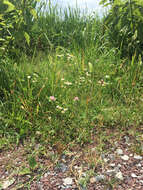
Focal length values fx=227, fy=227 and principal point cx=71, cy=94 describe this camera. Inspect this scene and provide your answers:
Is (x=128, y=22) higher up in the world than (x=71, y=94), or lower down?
higher up

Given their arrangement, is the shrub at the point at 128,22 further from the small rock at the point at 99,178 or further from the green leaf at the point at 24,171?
the green leaf at the point at 24,171

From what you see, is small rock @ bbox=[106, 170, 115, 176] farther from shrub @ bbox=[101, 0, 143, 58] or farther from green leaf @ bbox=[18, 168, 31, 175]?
shrub @ bbox=[101, 0, 143, 58]

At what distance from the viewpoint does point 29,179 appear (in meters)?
2.01

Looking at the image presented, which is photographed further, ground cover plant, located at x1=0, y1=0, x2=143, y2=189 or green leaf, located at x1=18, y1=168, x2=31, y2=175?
ground cover plant, located at x1=0, y1=0, x2=143, y2=189

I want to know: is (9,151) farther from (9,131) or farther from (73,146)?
(73,146)

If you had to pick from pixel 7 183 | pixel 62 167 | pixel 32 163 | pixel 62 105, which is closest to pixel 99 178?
pixel 62 167

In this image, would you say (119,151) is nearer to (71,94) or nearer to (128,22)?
(71,94)

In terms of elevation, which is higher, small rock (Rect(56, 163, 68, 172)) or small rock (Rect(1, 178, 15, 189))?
small rock (Rect(56, 163, 68, 172))

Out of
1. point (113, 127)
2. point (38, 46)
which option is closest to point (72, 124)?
point (113, 127)

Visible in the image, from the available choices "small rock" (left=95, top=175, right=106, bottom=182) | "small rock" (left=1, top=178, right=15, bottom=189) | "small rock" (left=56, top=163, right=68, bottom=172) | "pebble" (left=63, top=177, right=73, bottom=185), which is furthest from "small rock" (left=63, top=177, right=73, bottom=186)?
"small rock" (left=1, top=178, right=15, bottom=189)

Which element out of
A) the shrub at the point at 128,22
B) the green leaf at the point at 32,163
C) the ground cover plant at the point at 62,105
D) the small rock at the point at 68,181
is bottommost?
the small rock at the point at 68,181

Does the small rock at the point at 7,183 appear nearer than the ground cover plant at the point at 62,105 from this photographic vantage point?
Yes

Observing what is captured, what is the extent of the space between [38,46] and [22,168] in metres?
4.28

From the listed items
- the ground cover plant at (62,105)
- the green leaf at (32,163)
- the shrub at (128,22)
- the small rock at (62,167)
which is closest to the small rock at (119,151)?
the ground cover plant at (62,105)
